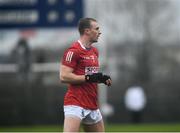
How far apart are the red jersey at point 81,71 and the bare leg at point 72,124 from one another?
207mm

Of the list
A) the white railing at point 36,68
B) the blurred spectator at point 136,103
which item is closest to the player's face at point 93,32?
the blurred spectator at point 136,103

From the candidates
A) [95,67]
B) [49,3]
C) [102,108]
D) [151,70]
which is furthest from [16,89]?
[95,67]

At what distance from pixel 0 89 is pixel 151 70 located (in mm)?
20502

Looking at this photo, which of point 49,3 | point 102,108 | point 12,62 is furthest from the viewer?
point 12,62

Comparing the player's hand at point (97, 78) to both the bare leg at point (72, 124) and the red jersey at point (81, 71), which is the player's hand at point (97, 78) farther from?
the bare leg at point (72, 124)

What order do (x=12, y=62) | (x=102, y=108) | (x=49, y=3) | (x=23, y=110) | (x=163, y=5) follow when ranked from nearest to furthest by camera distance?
(x=49, y=3) < (x=102, y=108) < (x=23, y=110) < (x=12, y=62) < (x=163, y=5)

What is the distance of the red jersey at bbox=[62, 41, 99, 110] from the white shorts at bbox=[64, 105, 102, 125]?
0.05 metres

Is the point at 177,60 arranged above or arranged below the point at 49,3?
below

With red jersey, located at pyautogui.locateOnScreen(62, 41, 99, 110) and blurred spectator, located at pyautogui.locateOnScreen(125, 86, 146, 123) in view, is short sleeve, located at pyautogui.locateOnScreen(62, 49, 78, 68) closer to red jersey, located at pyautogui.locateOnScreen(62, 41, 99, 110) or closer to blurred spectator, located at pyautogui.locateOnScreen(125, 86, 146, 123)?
red jersey, located at pyautogui.locateOnScreen(62, 41, 99, 110)

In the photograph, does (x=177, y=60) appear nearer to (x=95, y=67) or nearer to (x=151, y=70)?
(x=151, y=70)

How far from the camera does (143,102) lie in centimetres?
3031

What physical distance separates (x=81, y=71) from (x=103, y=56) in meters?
19.2

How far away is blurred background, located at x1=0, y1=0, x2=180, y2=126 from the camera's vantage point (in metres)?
23.9

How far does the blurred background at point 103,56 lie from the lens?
23.9m
